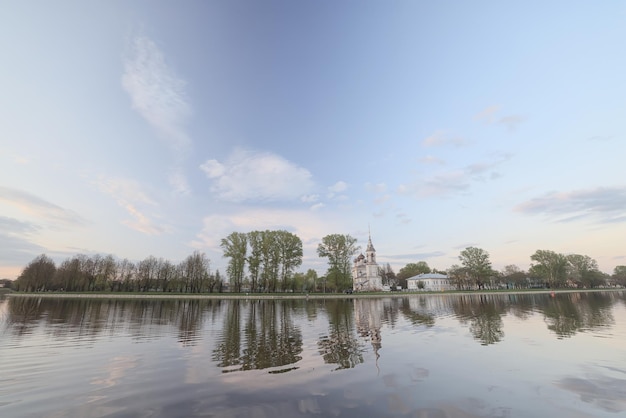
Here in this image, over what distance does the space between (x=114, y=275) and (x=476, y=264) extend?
157047 millimetres

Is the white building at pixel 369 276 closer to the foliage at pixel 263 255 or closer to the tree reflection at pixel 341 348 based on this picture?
the foliage at pixel 263 255

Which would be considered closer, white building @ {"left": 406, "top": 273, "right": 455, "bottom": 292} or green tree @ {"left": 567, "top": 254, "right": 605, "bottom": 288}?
green tree @ {"left": 567, "top": 254, "right": 605, "bottom": 288}

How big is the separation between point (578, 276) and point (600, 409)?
202 meters

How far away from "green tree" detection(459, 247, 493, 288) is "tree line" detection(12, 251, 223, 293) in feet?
376

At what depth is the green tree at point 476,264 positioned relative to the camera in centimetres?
13688

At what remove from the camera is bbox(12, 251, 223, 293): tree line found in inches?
4163

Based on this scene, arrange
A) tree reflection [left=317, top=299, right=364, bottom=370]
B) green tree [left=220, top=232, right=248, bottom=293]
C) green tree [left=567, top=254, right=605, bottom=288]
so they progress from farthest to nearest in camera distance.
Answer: green tree [left=567, top=254, right=605, bottom=288] → green tree [left=220, top=232, right=248, bottom=293] → tree reflection [left=317, top=299, right=364, bottom=370]

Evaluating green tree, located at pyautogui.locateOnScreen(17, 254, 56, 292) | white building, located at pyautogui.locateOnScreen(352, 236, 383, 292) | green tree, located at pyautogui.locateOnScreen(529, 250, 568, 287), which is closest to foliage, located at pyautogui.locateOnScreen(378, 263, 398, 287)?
white building, located at pyautogui.locateOnScreen(352, 236, 383, 292)

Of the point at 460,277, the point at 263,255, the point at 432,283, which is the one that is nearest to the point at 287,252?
the point at 263,255

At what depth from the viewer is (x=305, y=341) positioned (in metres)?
19.9

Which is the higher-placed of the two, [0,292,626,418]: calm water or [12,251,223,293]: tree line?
[12,251,223,293]: tree line

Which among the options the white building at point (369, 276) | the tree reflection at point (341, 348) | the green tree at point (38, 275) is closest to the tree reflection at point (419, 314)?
the tree reflection at point (341, 348)

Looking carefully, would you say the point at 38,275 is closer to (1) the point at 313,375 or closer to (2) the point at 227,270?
(2) the point at 227,270

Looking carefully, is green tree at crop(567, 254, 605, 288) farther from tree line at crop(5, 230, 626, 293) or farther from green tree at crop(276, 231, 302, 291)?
green tree at crop(276, 231, 302, 291)
